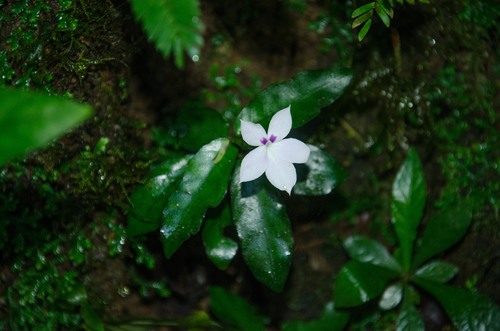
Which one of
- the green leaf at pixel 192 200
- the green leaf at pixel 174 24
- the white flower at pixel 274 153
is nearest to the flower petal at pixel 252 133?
the white flower at pixel 274 153

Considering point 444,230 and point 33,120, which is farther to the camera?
point 444,230

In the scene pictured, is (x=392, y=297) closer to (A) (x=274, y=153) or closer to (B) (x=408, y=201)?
(B) (x=408, y=201)

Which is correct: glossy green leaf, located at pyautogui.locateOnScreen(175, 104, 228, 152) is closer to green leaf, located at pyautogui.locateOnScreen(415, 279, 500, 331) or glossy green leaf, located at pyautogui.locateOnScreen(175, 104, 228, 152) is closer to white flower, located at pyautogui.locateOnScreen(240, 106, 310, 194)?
white flower, located at pyautogui.locateOnScreen(240, 106, 310, 194)

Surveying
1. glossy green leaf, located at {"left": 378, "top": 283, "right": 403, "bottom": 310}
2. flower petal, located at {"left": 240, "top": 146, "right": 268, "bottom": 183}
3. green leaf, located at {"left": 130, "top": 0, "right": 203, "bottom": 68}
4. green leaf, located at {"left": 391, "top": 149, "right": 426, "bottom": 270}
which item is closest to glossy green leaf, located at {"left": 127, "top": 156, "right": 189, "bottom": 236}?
flower petal, located at {"left": 240, "top": 146, "right": 268, "bottom": 183}

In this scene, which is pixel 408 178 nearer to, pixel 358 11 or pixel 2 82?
pixel 358 11

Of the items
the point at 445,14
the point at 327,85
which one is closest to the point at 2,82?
the point at 327,85

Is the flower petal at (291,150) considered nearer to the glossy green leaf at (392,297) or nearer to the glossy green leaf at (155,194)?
the glossy green leaf at (155,194)

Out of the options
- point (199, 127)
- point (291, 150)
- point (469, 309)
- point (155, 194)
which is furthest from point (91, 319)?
point (469, 309)
